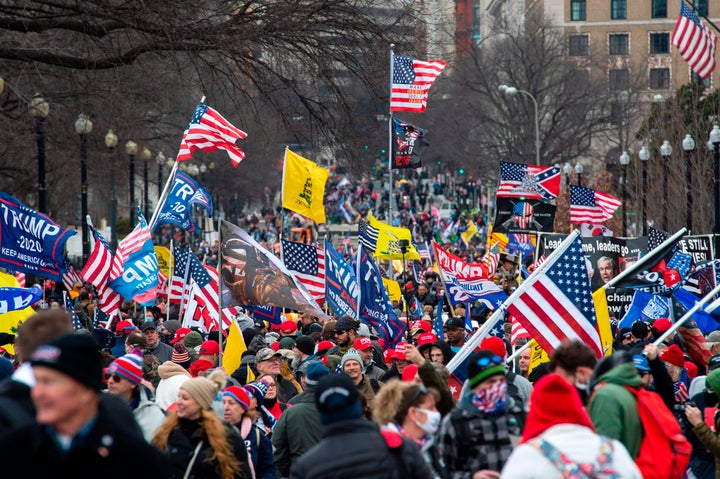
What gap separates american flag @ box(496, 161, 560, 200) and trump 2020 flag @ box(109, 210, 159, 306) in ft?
35.1

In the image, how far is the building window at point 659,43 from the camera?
10350 centimetres

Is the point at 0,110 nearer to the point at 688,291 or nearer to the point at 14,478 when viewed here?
the point at 688,291

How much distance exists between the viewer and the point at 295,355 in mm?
12625

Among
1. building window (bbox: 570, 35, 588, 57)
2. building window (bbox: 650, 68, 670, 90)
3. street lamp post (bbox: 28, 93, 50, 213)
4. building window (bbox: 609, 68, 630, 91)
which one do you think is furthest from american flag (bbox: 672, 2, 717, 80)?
building window (bbox: 570, 35, 588, 57)

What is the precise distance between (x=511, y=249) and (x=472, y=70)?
4334cm

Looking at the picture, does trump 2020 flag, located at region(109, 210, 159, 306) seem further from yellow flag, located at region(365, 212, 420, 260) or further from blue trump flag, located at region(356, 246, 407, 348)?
yellow flag, located at region(365, 212, 420, 260)

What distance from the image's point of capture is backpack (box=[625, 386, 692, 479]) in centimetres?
646

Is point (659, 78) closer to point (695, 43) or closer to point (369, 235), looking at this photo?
point (695, 43)

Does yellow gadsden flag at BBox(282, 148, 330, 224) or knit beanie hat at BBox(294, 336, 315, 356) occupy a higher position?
yellow gadsden flag at BBox(282, 148, 330, 224)

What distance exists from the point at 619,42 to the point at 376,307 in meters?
94.0

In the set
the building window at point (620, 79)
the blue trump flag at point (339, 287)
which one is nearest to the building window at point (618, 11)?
the building window at point (620, 79)

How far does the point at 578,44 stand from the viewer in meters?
101

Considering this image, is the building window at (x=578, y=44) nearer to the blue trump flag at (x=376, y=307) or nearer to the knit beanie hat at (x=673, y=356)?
the blue trump flag at (x=376, y=307)

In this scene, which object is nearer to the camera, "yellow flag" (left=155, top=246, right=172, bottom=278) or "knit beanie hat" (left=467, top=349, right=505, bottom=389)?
"knit beanie hat" (left=467, top=349, right=505, bottom=389)
